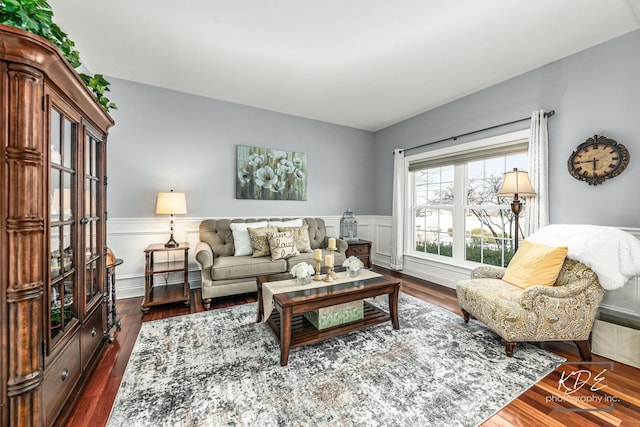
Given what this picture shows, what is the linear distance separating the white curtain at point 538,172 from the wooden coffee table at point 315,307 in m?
1.75

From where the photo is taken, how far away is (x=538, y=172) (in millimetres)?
2738

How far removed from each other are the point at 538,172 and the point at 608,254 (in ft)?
3.68

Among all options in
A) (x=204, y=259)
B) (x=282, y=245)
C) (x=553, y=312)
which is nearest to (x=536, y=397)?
(x=553, y=312)

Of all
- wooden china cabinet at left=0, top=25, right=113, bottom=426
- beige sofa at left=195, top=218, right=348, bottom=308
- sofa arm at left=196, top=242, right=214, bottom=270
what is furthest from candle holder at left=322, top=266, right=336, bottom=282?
wooden china cabinet at left=0, top=25, right=113, bottom=426

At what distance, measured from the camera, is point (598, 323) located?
6.75ft

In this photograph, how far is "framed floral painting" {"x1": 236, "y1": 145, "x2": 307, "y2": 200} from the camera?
392 centimetres

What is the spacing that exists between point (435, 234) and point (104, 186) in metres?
4.06

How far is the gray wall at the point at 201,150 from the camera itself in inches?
128

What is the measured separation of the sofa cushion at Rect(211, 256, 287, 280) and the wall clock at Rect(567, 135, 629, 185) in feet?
10.3

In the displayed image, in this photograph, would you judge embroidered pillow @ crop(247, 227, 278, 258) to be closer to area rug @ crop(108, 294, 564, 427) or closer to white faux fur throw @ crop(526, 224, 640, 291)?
area rug @ crop(108, 294, 564, 427)

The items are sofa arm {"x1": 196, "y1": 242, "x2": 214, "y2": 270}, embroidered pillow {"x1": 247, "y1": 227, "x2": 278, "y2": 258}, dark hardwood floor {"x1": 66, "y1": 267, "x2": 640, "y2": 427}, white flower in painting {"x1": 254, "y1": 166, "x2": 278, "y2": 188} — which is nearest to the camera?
dark hardwood floor {"x1": 66, "y1": 267, "x2": 640, "y2": 427}

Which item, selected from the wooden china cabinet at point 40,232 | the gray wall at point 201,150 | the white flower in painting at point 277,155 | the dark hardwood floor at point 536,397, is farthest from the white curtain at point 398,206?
the wooden china cabinet at point 40,232

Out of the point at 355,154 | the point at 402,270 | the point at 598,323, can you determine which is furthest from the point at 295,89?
the point at 598,323

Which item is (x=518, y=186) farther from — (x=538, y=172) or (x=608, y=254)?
(x=608, y=254)
